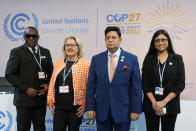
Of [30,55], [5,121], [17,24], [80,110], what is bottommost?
[5,121]

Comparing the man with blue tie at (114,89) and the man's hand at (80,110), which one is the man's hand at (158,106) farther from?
the man's hand at (80,110)

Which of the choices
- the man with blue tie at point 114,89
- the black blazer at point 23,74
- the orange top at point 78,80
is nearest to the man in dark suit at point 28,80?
the black blazer at point 23,74

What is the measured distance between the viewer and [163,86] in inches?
71.6

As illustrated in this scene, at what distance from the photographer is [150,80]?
1863 millimetres

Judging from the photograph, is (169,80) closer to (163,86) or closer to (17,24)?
(163,86)

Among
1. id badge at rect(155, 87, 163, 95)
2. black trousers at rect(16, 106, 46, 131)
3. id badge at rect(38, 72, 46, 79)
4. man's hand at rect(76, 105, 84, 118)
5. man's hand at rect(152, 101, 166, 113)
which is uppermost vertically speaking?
id badge at rect(38, 72, 46, 79)

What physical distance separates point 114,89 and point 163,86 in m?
0.47

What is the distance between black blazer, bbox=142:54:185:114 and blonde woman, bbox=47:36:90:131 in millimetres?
590

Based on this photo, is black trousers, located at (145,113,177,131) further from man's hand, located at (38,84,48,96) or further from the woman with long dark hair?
man's hand, located at (38,84,48,96)

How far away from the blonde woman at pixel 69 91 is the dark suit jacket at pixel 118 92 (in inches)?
6.3

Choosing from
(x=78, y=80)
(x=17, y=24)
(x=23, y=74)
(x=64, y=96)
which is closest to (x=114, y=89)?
(x=78, y=80)

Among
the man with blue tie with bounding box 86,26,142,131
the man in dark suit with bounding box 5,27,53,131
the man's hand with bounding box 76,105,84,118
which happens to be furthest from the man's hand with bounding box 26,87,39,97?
the man with blue tie with bounding box 86,26,142,131

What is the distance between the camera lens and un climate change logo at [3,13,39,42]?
4277 millimetres

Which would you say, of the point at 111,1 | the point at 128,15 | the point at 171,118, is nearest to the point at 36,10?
the point at 111,1
